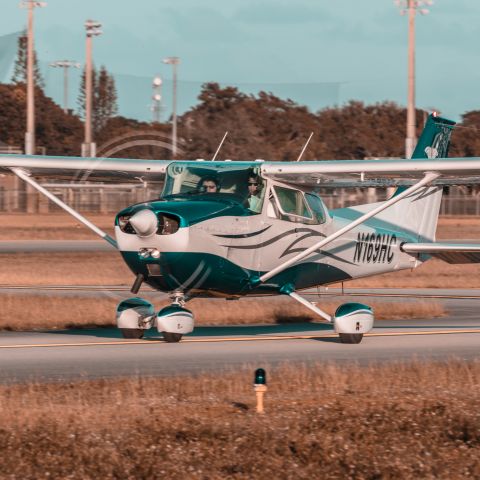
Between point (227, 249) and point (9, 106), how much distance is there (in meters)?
80.8

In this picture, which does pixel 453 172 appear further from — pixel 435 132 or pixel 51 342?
pixel 51 342

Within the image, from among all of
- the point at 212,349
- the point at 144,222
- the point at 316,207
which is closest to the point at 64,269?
the point at 316,207

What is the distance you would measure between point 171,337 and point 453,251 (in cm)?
427

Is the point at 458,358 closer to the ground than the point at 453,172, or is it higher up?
closer to the ground

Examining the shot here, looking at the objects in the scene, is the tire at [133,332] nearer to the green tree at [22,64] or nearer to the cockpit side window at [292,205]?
the cockpit side window at [292,205]

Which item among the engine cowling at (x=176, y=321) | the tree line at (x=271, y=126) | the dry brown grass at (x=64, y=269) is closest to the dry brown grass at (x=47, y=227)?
the dry brown grass at (x=64, y=269)

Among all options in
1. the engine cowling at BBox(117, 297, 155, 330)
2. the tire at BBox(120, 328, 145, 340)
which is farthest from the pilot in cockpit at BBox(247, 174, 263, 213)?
the tire at BBox(120, 328, 145, 340)

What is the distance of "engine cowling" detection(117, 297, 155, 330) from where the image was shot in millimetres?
15578

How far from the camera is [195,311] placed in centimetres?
1898

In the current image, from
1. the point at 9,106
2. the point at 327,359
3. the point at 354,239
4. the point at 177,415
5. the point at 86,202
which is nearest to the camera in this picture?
the point at 177,415

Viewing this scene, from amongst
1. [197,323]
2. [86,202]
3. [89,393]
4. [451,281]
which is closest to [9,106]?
[86,202]

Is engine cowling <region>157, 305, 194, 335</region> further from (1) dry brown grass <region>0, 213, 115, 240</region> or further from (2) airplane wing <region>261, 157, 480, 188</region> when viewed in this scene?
(1) dry brown grass <region>0, 213, 115, 240</region>

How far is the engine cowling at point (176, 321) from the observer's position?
14.7 metres

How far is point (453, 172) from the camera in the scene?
49.8 feet
